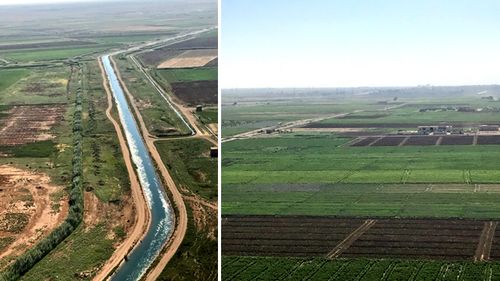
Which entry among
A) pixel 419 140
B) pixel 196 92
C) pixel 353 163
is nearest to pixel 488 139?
pixel 419 140

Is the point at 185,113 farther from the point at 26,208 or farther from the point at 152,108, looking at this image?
the point at 26,208

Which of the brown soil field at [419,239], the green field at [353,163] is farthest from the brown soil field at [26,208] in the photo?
the green field at [353,163]

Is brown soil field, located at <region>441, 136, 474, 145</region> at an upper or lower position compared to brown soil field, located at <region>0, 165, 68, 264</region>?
lower

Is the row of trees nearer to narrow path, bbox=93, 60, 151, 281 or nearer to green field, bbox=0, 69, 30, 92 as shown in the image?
narrow path, bbox=93, 60, 151, 281

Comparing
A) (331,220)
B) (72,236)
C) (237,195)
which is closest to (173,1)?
(237,195)

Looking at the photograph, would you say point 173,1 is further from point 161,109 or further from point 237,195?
point 237,195

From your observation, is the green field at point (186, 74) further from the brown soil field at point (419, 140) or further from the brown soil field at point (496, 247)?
Result: the brown soil field at point (419, 140)

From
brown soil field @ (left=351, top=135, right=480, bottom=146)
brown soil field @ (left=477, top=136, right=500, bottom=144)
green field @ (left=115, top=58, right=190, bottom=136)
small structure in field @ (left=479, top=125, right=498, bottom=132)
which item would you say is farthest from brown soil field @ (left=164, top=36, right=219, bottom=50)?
small structure in field @ (left=479, top=125, right=498, bottom=132)
